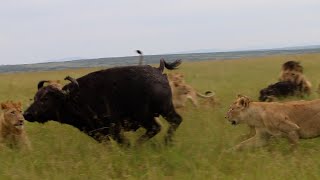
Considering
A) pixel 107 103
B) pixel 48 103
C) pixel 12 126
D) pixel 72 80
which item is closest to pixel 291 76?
pixel 107 103

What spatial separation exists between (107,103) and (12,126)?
1.74m

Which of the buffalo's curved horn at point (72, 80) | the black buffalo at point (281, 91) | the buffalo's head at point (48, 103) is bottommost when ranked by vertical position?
the black buffalo at point (281, 91)

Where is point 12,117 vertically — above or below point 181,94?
above

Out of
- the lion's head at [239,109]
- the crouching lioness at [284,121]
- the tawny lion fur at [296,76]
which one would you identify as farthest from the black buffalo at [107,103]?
the tawny lion fur at [296,76]

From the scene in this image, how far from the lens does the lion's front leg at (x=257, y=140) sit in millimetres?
7969

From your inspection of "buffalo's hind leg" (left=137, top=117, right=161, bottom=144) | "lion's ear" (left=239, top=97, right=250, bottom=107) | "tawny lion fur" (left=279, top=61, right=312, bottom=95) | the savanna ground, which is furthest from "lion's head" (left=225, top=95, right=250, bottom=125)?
"tawny lion fur" (left=279, top=61, right=312, bottom=95)

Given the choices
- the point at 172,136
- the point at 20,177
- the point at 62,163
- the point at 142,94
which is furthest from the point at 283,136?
the point at 20,177

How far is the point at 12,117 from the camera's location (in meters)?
9.05

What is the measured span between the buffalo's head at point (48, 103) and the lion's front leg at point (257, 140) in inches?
109

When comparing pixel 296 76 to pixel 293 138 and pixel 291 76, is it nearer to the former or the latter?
pixel 291 76

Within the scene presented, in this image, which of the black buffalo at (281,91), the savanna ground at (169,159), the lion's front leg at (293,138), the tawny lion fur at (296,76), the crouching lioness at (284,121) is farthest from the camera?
the tawny lion fur at (296,76)

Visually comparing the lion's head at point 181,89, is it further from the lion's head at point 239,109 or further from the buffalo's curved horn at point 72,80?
the buffalo's curved horn at point 72,80

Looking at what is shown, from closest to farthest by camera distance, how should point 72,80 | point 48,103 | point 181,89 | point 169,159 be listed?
1. point 169,159
2. point 72,80
3. point 48,103
4. point 181,89

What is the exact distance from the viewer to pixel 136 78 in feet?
28.5
